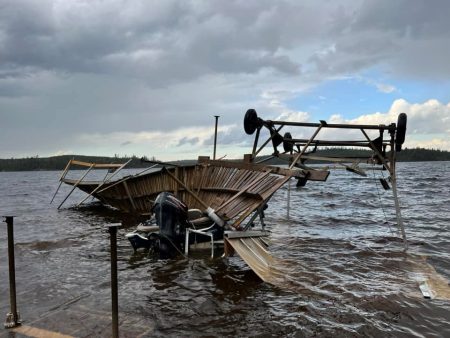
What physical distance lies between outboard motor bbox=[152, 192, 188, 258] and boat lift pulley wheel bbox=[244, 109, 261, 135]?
13.7 feet

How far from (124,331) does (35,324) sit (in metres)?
1.68

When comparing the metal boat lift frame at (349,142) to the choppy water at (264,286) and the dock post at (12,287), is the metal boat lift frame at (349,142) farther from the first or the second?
the dock post at (12,287)

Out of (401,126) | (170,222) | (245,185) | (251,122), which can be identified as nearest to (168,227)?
(170,222)

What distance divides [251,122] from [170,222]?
16.3 feet

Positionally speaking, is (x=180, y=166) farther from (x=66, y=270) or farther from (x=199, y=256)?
(x=66, y=270)

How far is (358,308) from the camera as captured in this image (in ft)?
25.7

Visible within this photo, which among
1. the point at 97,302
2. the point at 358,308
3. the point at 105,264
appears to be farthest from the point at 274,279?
the point at 105,264

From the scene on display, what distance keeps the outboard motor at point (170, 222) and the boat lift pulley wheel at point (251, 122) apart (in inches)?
164

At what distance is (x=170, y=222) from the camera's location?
11.2 metres

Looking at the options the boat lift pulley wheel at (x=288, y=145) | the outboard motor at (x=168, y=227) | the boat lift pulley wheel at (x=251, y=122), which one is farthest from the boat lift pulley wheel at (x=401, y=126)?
the outboard motor at (x=168, y=227)

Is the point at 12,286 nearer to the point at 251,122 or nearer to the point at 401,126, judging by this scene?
the point at 251,122

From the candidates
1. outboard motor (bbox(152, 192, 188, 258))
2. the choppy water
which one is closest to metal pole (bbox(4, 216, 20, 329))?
the choppy water

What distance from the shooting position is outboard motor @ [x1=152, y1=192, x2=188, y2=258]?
11.1 metres

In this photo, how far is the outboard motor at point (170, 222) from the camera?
1113 cm
